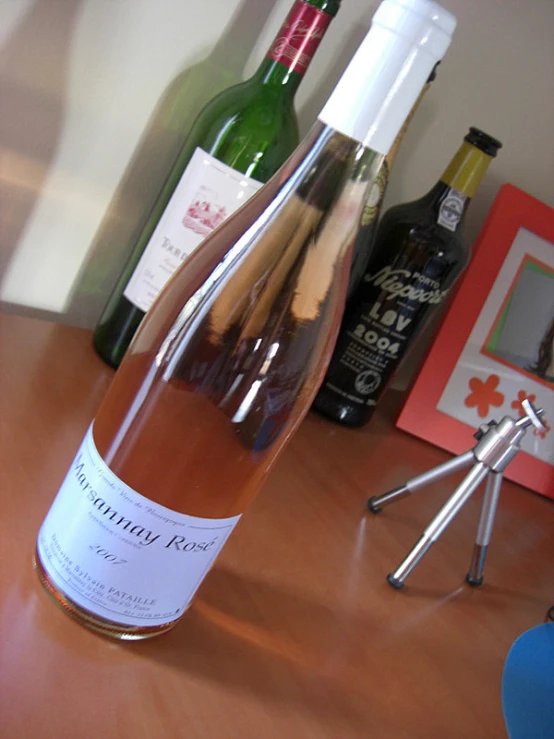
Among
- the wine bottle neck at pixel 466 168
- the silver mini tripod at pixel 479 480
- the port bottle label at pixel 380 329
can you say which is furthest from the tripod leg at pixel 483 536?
the wine bottle neck at pixel 466 168

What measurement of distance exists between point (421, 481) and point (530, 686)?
157 millimetres

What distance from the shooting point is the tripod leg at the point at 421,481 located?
0.53 meters

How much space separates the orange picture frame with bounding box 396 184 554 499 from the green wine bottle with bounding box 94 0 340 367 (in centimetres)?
29

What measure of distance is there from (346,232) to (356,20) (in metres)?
0.30

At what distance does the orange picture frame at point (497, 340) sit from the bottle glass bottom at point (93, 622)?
446 mm

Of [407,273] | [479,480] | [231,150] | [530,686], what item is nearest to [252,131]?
[231,150]

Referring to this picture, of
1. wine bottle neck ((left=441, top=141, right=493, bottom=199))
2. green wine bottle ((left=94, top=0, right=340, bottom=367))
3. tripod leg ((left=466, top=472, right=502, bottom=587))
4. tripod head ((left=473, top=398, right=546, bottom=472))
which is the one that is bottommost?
tripod leg ((left=466, top=472, right=502, bottom=587))

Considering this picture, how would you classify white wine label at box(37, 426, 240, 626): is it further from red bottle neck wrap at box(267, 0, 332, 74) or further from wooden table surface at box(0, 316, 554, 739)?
red bottle neck wrap at box(267, 0, 332, 74)

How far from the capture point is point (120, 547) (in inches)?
12.3

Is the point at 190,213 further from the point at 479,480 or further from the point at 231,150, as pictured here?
the point at 479,480

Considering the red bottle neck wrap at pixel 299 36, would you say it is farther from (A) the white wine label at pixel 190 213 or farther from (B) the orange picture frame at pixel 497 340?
(B) the orange picture frame at pixel 497 340

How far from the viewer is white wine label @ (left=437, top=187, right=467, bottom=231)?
63cm

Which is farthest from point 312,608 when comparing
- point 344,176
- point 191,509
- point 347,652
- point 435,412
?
point 435,412

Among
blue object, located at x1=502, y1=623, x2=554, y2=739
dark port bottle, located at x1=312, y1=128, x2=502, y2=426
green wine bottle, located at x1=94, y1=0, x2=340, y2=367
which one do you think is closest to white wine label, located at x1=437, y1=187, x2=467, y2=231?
dark port bottle, located at x1=312, y1=128, x2=502, y2=426
